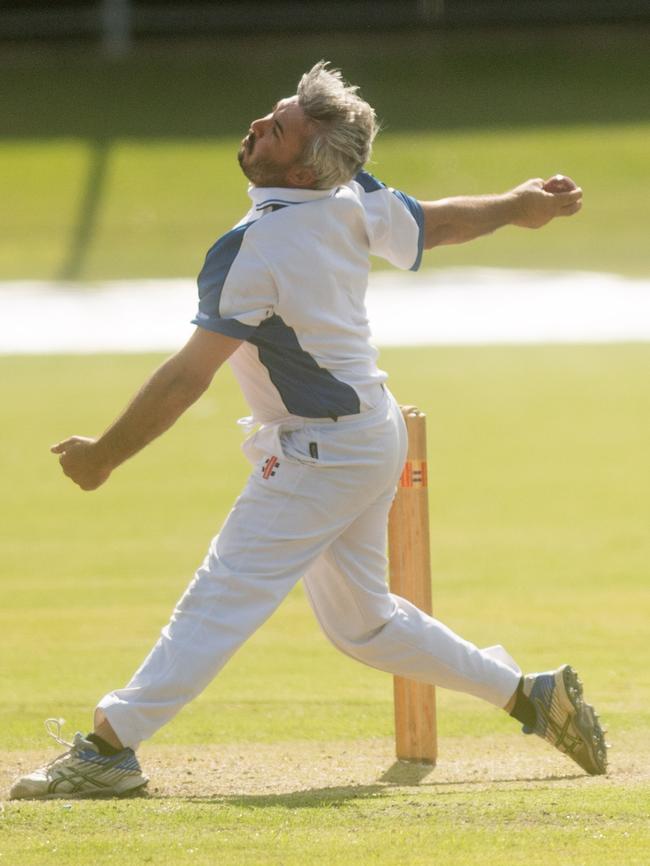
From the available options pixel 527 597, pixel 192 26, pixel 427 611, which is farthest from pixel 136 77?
pixel 427 611

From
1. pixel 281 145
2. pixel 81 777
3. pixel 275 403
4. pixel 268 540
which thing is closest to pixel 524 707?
pixel 268 540

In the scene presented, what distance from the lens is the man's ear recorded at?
4.48 m

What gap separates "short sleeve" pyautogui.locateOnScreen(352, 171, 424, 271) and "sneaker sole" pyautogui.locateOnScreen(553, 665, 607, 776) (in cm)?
140

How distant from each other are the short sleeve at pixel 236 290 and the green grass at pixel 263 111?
40.7 ft

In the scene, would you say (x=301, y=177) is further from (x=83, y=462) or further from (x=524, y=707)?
(x=524, y=707)

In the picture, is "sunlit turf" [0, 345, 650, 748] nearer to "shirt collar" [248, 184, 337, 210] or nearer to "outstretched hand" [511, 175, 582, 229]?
"outstretched hand" [511, 175, 582, 229]

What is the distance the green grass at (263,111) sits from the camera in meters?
17.6

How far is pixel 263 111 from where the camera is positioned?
2194 cm

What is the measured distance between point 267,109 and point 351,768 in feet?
57.5

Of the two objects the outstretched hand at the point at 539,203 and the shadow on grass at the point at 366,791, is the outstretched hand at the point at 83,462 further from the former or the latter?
the outstretched hand at the point at 539,203

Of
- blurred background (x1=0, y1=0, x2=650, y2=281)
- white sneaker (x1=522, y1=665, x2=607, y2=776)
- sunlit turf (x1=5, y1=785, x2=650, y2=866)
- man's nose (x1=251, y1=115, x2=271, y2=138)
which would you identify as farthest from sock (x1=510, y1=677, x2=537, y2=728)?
blurred background (x1=0, y1=0, x2=650, y2=281)

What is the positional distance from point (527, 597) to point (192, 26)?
20.1 meters

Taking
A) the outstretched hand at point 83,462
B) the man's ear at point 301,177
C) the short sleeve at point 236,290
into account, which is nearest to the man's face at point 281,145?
the man's ear at point 301,177

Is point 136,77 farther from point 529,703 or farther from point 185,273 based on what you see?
point 529,703
